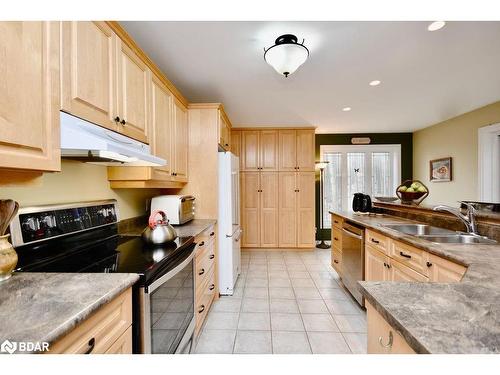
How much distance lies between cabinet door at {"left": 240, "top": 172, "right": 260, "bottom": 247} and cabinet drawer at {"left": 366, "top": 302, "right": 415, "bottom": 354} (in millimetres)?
3609

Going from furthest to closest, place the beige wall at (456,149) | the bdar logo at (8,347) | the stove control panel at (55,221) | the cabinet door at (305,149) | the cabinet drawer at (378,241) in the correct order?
the cabinet door at (305,149), the beige wall at (456,149), the cabinet drawer at (378,241), the stove control panel at (55,221), the bdar logo at (8,347)

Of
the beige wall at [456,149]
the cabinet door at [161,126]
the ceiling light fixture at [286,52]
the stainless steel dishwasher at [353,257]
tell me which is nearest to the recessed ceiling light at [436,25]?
the ceiling light fixture at [286,52]

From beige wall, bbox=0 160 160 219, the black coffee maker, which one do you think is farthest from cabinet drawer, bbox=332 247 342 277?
beige wall, bbox=0 160 160 219

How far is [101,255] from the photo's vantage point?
4.27 feet

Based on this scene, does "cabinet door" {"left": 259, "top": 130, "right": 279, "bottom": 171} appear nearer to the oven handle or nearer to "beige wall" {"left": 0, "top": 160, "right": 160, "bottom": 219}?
"beige wall" {"left": 0, "top": 160, "right": 160, "bottom": 219}

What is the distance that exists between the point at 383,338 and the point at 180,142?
2.20m

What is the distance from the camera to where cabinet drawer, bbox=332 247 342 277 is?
2865mm

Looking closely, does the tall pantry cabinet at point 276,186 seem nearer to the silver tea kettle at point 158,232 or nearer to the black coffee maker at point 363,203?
the black coffee maker at point 363,203

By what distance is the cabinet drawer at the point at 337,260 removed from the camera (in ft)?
9.40

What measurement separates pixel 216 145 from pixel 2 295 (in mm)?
2025

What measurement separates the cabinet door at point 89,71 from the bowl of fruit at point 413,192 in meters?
2.96
